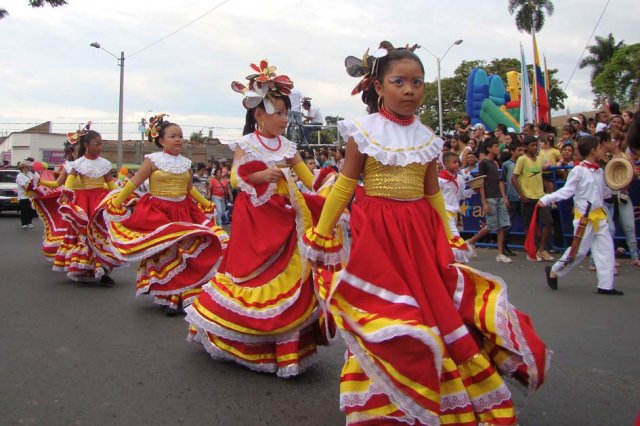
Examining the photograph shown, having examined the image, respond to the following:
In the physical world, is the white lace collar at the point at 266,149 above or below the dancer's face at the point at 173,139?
below

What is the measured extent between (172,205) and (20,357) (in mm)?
2193

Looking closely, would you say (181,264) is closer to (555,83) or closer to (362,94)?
(362,94)

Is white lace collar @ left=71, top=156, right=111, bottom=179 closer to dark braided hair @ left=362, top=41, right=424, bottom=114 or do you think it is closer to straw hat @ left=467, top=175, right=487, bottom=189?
straw hat @ left=467, top=175, right=487, bottom=189

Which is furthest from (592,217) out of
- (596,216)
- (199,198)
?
(199,198)

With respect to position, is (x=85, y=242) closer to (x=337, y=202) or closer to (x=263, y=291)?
(x=263, y=291)

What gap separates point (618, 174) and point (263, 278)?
184 inches

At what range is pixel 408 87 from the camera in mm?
3174

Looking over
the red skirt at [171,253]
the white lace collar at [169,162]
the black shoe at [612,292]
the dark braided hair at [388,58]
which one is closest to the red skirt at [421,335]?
the dark braided hair at [388,58]

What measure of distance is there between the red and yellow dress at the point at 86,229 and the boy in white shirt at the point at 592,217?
533cm

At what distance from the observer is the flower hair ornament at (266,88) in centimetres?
479

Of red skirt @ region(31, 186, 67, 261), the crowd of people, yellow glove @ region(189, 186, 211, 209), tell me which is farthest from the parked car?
yellow glove @ region(189, 186, 211, 209)

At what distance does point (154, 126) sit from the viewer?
6.99 meters

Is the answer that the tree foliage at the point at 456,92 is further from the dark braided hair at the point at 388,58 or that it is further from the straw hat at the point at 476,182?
the dark braided hair at the point at 388,58

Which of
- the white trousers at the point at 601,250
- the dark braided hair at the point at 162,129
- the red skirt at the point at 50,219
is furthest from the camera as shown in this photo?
the red skirt at the point at 50,219
